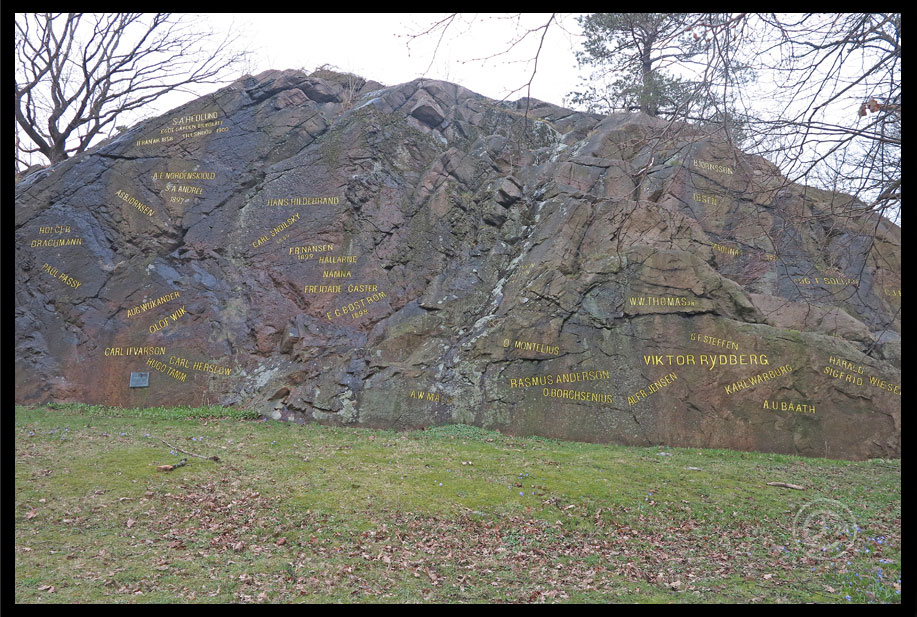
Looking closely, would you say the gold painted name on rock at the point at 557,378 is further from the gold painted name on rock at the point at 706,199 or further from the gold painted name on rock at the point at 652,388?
the gold painted name on rock at the point at 706,199

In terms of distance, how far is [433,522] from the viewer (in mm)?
7070

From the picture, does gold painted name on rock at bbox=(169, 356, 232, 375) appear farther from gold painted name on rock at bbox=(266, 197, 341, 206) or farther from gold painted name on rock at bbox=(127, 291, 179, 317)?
gold painted name on rock at bbox=(266, 197, 341, 206)

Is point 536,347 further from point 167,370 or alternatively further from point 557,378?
point 167,370

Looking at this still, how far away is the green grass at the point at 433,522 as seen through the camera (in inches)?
218

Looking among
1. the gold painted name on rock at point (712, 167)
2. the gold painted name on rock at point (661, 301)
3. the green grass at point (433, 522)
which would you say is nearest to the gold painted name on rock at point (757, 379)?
the green grass at point (433, 522)

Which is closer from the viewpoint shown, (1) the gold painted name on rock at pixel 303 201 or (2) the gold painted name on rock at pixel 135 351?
(2) the gold painted name on rock at pixel 135 351

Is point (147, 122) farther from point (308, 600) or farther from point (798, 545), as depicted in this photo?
point (798, 545)

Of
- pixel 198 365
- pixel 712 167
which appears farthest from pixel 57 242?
pixel 712 167

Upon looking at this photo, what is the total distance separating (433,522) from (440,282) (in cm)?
772

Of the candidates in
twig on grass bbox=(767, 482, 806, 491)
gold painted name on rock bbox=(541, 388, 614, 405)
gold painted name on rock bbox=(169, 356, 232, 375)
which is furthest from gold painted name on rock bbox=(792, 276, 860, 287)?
gold painted name on rock bbox=(169, 356, 232, 375)

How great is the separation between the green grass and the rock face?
138cm

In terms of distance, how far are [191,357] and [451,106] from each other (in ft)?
34.6

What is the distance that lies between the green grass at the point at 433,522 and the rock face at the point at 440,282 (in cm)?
138

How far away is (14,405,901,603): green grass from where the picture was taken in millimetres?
5527
